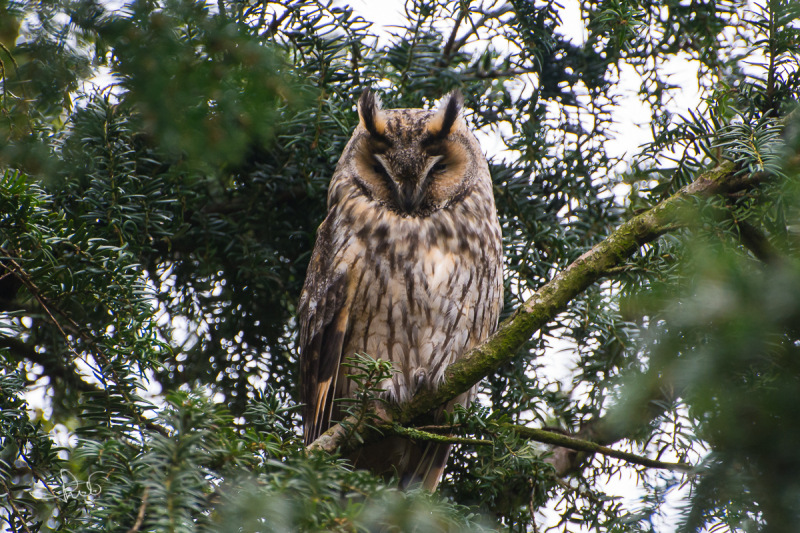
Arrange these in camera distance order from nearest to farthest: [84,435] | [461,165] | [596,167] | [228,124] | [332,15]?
[84,435] < [228,124] < [332,15] < [596,167] < [461,165]

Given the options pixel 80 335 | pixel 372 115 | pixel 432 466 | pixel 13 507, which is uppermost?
pixel 372 115

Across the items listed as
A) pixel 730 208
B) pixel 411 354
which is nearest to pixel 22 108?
pixel 411 354

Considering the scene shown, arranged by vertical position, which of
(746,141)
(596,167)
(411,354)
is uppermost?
(596,167)

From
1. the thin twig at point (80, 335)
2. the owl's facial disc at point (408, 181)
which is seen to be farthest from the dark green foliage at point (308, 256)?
the owl's facial disc at point (408, 181)

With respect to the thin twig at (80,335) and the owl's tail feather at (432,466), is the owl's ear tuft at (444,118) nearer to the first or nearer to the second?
the owl's tail feather at (432,466)

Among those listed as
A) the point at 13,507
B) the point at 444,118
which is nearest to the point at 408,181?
the point at 444,118

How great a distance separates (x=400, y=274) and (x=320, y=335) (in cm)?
32

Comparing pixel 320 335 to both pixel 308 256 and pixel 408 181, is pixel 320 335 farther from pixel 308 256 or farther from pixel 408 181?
pixel 408 181

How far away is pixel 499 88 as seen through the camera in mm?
1912

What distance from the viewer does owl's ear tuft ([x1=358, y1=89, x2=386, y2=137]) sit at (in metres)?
1.92

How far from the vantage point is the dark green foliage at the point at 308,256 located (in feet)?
2.31

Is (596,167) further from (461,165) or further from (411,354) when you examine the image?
(411,354)

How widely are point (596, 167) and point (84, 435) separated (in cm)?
152

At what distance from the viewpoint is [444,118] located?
6.48ft
